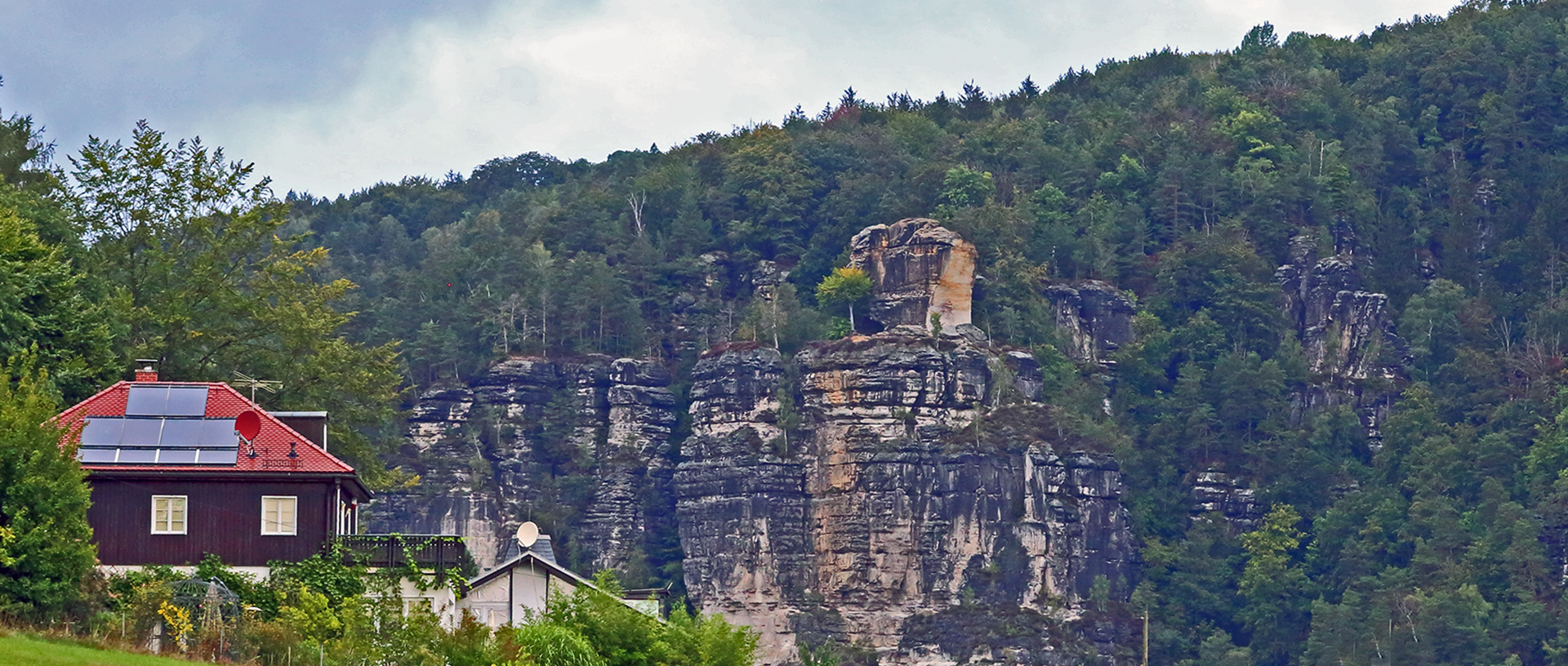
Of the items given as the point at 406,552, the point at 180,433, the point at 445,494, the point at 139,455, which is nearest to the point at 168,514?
the point at 139,455

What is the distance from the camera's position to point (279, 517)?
238ft

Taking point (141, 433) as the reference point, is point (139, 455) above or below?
below

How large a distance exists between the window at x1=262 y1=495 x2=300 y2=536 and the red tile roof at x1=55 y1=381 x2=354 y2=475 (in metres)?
0.78

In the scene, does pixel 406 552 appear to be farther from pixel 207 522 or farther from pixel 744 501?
pixel 744 501

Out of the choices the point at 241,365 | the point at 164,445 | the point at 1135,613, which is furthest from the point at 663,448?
the point at 164,445

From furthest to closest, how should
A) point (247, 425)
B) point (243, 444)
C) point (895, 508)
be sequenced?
point (895, 508)
point (243, 444)
point (247, 425)

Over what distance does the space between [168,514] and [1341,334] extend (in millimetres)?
118489

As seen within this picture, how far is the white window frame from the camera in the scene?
2835 inches

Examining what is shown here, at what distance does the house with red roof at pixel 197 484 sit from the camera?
236 feet

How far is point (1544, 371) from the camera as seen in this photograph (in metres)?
173

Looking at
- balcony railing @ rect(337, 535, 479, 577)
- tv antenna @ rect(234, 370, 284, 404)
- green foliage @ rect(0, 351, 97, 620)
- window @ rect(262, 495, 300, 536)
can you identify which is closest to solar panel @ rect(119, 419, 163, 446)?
window @ rect(262, 495, 300, 536)

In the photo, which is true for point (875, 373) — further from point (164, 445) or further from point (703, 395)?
point (164, 445)

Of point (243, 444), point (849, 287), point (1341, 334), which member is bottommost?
point (243, 444)

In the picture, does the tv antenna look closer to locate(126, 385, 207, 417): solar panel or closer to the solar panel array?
locate(126, 385, 207, 417): solar panel
